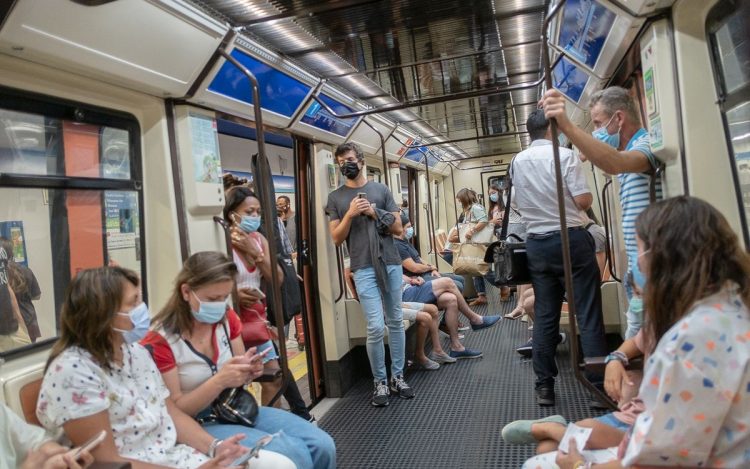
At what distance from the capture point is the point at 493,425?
11.4 ft

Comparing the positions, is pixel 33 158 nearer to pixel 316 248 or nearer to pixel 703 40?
pixel 316 248

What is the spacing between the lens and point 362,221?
396cm

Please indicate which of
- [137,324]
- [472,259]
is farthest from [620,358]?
[472,259]

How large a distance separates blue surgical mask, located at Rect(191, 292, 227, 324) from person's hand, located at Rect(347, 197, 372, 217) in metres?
1.65

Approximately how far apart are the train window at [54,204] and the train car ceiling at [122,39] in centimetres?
25

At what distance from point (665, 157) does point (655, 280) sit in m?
1.26

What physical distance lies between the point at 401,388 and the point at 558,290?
141cm

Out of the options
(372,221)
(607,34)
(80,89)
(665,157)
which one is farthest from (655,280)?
(372,221)

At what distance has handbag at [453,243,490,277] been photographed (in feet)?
22.7

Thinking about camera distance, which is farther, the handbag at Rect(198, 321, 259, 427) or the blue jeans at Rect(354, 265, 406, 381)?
the blue jeans at Rect(354, 265, 406, 381)

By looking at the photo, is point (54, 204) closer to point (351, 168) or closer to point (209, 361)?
point (209, 361)

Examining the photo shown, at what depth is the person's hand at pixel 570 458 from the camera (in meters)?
1.63

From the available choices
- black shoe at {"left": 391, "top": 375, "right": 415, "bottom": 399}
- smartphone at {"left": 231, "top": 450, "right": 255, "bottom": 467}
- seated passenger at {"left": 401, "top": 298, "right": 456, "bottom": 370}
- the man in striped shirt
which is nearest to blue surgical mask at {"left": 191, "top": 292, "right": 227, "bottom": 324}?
smartphone at {"left": 231, "top": 450, "right": 255, "bottom": 467}

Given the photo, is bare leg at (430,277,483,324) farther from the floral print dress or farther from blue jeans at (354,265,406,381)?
the floral print dress
